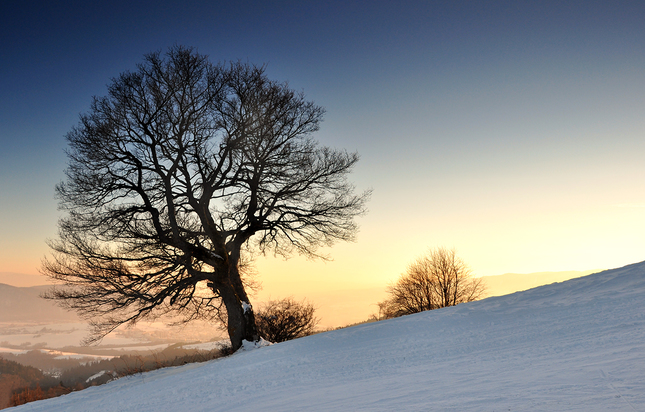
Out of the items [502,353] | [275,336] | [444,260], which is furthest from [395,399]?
[444,260]

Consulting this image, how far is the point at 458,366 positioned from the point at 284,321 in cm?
1333

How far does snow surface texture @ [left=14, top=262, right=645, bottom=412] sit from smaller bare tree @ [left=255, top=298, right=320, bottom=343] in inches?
→ 260

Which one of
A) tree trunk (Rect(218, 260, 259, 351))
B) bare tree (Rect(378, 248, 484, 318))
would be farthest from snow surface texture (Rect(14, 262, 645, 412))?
bare tree (Rect(378, 248, 484, 318))

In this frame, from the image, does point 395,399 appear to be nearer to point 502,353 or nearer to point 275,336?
point 502,353

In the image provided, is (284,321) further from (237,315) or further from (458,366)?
(458,366)

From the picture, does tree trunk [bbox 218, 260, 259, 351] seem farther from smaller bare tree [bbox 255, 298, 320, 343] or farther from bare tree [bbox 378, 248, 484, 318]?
bare tree [bbox 378, 248, 484, 318]

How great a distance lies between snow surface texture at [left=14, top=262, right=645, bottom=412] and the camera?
4.35m

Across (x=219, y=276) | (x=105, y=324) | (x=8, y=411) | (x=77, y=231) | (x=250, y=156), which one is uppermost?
(x=250, y=156)

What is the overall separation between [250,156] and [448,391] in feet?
36.4

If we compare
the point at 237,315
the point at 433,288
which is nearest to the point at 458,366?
the point at 237,315

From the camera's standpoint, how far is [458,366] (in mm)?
6055

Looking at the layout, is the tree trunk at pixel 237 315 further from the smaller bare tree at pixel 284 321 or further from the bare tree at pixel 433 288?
the bare tree at pixel 433 288

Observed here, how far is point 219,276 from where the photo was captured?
45.5ft

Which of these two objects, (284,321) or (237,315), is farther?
(284,321)
